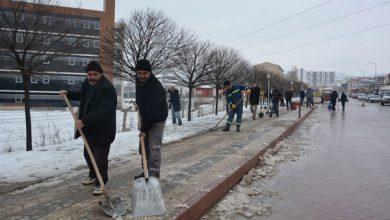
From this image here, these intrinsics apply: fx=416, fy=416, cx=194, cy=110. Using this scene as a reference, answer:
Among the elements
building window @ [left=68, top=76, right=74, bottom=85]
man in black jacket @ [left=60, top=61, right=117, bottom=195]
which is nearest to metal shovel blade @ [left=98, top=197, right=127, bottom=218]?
man in black jacket @ [left=60, top=61, right=117, bottom=195]

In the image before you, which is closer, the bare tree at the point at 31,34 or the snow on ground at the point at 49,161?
the snow on ground at the point at 49,161

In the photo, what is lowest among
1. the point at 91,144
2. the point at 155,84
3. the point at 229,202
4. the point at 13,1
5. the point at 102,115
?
the point at 229,202

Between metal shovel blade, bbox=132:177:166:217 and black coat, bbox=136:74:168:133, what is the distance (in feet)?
3.47

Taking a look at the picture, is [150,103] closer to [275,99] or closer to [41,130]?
[41,130]

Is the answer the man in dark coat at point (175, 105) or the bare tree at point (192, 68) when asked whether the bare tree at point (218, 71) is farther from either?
the man in dark coat at point (175, 105)

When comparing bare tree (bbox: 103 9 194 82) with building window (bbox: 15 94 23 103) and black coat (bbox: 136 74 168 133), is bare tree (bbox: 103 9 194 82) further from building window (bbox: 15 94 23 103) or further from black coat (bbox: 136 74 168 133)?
building window (bbox: 15 94 23 103)

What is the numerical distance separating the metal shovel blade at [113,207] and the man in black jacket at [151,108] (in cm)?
98

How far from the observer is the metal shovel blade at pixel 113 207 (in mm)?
4581

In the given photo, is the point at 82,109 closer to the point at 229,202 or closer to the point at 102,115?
the point at 102,115

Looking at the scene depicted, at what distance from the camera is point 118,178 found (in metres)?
6.40

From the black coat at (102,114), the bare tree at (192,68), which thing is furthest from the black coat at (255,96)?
the black coat at (102,114)

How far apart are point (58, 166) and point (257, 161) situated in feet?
13.0

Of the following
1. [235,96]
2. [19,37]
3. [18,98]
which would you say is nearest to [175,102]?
[235,96]

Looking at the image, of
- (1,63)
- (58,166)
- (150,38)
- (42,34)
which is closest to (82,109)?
(58,166)
